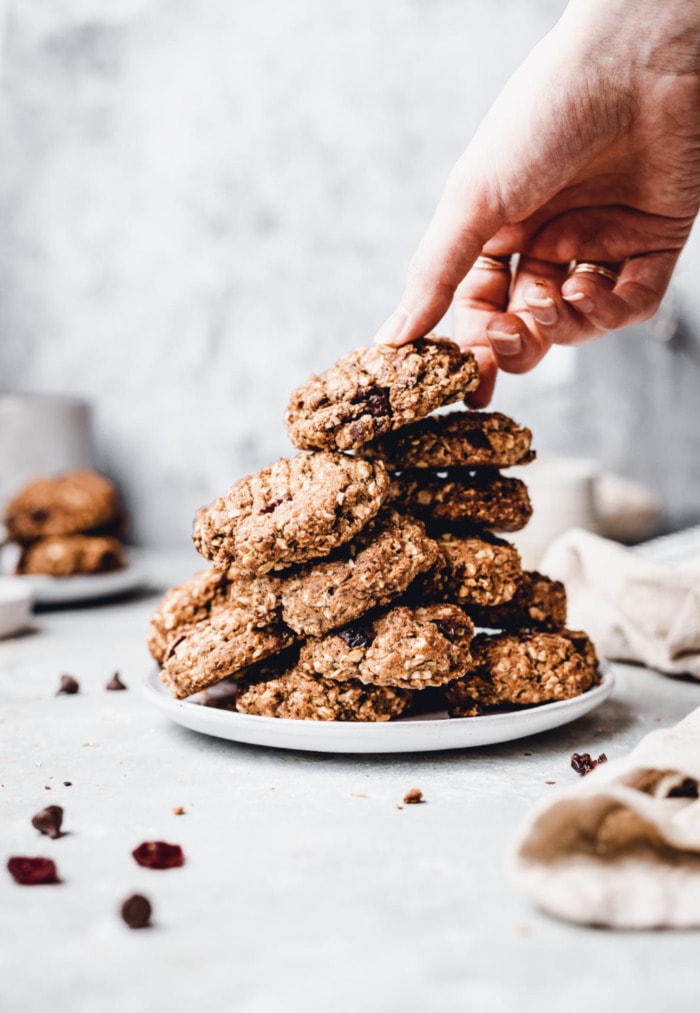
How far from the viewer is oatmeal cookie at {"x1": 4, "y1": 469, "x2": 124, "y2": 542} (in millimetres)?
2701

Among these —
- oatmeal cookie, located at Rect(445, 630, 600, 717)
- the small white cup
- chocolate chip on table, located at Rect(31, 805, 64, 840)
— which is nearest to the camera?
chocolate chip on table, located at Rect(31, 805, 64, 840)

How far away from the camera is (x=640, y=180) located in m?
1.74

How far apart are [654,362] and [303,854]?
8.15 ft

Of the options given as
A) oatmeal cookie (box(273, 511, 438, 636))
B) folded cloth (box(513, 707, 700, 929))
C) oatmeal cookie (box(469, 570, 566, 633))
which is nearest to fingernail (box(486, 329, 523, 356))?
oatmeal cookie (box(469, 570, 566, 633))

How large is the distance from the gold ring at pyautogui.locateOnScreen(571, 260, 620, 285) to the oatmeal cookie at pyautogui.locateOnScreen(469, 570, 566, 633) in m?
0.73

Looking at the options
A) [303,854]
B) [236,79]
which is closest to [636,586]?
[303,854]

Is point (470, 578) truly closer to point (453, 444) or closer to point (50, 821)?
point (453, 444)

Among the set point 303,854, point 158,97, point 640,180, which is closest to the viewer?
point 303,854

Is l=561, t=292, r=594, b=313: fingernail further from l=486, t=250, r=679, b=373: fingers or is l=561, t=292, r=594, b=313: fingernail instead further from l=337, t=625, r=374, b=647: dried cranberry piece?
l=337, t=625, r=374, b=647: dried cranberry piece

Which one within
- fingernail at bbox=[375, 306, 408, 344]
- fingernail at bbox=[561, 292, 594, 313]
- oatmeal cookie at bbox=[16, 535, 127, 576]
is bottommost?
oatmeal cookie at bbox=[16, 535, 127, 576]

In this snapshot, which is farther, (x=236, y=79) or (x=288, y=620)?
(x=236, y=79)

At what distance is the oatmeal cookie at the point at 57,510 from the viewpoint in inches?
106

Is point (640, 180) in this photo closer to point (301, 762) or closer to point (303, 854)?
point (301, 762)

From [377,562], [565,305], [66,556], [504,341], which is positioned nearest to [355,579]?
[377,562]
